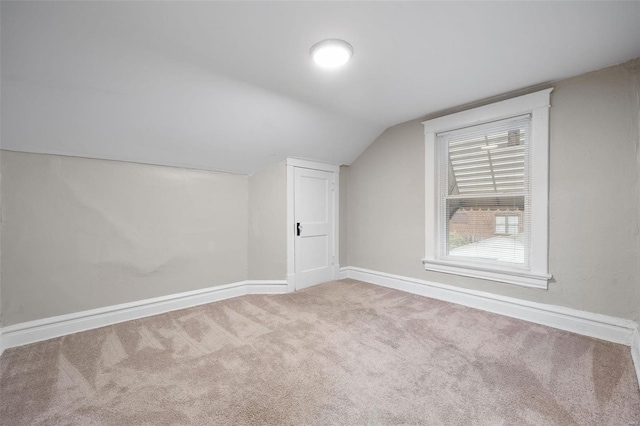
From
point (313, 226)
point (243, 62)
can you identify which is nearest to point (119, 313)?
point (313, 226)

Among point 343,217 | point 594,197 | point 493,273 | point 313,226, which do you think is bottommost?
point 493,273

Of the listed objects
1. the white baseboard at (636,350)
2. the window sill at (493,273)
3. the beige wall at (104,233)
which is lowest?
the white baseboard at (636,350)

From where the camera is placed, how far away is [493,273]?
110 inches

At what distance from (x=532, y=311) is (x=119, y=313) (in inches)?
158

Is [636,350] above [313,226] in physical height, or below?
below

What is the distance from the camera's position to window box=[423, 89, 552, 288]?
99.5 inches

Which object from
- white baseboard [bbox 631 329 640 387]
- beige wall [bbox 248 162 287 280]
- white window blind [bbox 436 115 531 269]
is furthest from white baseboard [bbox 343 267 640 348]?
beige wall [bbox 248 162 287 280]

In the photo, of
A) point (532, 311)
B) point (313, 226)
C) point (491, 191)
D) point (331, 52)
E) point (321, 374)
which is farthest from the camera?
point (313, 226)

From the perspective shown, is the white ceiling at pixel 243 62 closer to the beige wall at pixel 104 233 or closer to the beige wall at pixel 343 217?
the beige wall at pixel 104 233

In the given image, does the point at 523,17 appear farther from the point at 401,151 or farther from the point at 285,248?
the point at 285,248

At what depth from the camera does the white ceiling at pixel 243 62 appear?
155cm

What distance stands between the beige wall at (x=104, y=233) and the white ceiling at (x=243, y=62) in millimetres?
214

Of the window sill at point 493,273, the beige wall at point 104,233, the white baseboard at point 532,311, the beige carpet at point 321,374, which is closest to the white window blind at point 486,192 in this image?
the window sill at point 493,273

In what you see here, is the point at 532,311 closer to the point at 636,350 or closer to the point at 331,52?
the point at 636,350
